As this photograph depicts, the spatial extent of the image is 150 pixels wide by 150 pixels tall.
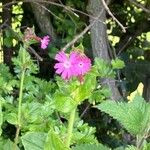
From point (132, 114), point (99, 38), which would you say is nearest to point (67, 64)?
point (132, 114)

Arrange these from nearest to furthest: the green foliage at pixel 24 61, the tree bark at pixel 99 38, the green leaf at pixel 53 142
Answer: the green leaf at pixel 53 142 < the green foliage at pixel 24 61 < the tree bark at pixel 99 38

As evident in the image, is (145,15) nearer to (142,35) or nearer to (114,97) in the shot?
(142,35)

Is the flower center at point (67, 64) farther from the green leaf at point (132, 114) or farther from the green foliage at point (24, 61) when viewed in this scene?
the green foliage at point (24, 61)

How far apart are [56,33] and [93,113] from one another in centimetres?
53

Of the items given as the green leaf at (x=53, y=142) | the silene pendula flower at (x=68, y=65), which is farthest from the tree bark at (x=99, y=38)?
the green leaf at (x=53, y=142)

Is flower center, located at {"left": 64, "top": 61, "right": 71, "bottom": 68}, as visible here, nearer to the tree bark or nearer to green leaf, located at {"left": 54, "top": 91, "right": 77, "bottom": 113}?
green leaf, located at {"left": 54, "top": 91, "right": 77, "bottom": 113}

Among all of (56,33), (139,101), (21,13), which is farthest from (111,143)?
(139,101)

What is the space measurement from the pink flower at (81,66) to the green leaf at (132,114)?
0.08m

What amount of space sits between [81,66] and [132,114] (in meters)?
0.13

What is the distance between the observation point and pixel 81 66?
919 millimetres

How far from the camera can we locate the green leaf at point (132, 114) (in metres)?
0.86

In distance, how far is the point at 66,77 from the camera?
977 mm

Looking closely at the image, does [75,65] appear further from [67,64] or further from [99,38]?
[99,38]

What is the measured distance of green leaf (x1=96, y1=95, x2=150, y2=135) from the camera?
2.82ft
